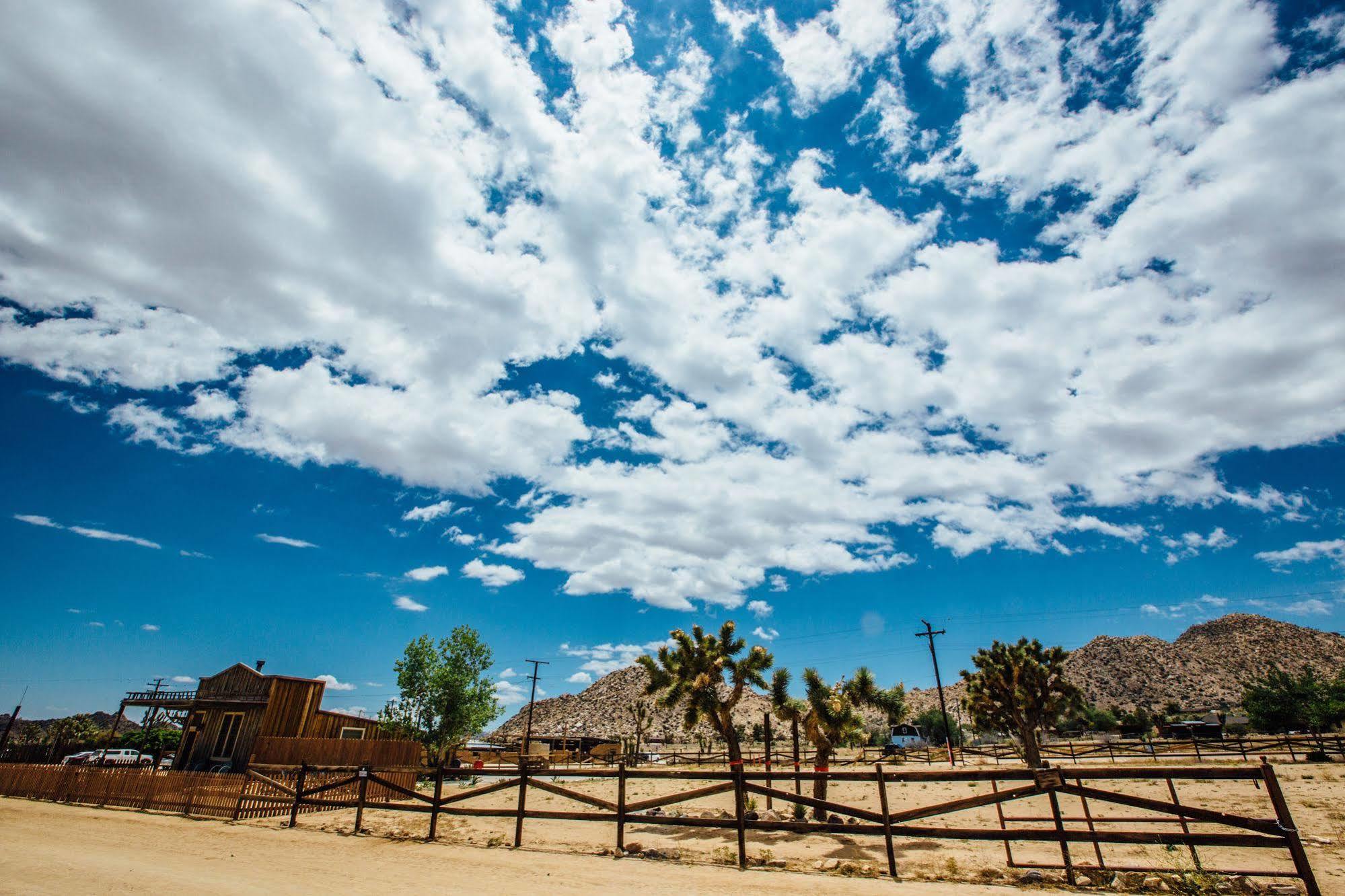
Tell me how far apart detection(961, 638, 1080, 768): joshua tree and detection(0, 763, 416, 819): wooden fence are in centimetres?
3227

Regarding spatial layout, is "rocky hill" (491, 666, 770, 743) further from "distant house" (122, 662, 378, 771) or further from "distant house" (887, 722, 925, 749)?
"distant house" (122, 662, 378, 771)

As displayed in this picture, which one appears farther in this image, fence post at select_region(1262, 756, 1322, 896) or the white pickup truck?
the white pickup truck

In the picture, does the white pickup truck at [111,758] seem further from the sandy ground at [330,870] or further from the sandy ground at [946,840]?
the sandy ground at [330,870]

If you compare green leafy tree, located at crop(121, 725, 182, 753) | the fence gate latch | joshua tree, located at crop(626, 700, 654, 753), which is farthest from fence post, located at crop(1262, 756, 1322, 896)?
green leafy tree, located at crop(121, 725, 182, 753)

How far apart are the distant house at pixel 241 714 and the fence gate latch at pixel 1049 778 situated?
35641 millimetres

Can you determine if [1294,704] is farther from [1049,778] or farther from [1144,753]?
[1049,778]

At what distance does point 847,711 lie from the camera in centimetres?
2347

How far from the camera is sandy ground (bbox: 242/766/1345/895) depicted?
1227cm

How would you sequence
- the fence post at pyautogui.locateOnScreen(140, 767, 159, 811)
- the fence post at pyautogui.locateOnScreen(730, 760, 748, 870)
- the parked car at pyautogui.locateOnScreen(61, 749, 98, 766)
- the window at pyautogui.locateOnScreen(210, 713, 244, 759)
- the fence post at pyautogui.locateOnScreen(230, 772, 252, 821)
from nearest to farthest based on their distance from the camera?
the fence post at pyautogui.locateOnScreen(730, 760, 748, 870) → the fence post at pyautogui.locateOnScreen(230, 772, 252, 821) → the fence post at pyautogui.locateOnScreen(140, 767, 159, 811) → the window at pyautogui.locateOnScreen(210, 713, 244, 759) → the parked car at pyautogui.locateOnScreen(61, 749, 98, 766)

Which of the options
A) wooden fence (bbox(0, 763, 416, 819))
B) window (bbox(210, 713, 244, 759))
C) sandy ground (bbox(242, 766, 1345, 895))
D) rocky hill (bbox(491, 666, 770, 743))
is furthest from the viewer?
rocky hill (bbox(491, 666, 770, 743))

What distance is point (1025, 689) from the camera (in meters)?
34.6

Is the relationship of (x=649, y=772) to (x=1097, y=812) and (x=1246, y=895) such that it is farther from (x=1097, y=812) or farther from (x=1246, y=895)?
(x=1097, y=812)

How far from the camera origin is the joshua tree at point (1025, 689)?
34.4 metres

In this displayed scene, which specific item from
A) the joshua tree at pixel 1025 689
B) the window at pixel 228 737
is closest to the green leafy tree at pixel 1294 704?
the joshua tree at pixel 1025 689
